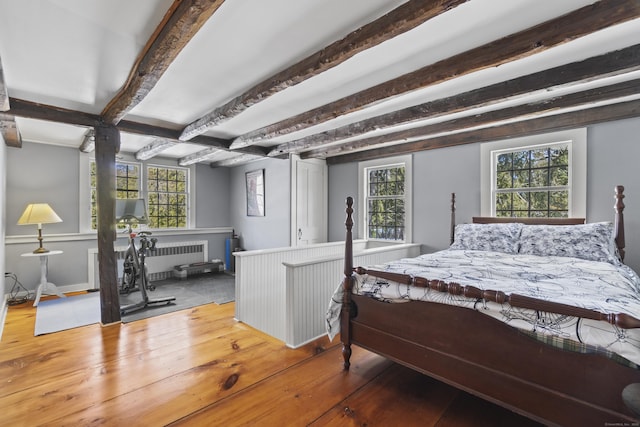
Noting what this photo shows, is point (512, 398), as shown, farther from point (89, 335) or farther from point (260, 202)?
point (260, 202)

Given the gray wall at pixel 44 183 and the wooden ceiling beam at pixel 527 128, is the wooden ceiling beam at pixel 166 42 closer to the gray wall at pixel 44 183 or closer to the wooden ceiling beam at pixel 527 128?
the gray wall at pixel 44 183

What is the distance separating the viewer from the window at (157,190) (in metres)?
5.50

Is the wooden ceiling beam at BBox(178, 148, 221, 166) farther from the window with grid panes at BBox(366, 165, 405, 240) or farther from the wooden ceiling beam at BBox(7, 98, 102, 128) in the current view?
the window with grid panes at BBox(366, 165, 405, 240)

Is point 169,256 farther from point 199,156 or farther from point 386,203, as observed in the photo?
point 386,203

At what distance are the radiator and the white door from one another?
231 centimetres

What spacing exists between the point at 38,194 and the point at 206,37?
465 cm

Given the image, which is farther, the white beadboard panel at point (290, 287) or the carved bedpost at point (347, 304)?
the white beadboard panel at point (290, 287)

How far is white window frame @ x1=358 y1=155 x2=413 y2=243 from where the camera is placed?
14.9ft

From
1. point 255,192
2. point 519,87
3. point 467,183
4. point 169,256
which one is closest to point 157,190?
point 169,256

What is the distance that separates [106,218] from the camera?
338cm

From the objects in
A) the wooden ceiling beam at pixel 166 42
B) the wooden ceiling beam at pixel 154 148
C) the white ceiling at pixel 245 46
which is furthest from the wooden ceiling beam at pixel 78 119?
the wooden ceiling beam at pixel 166 42

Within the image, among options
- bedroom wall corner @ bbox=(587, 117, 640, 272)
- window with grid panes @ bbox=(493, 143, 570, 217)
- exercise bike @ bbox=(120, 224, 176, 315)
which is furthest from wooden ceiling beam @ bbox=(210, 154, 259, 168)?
bedroom wall corner @ bbox=(587, 117, 640, 272)

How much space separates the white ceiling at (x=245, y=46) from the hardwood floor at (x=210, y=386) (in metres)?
2.35

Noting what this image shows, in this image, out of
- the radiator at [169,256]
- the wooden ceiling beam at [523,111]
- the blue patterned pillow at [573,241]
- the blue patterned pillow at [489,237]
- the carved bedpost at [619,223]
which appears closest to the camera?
the wooden ceiling beam at [523,111]
